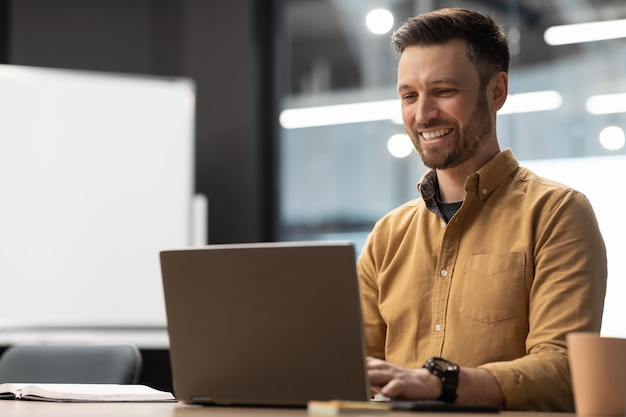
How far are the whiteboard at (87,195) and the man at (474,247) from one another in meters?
2.33

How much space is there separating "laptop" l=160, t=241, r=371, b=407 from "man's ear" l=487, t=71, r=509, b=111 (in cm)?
91

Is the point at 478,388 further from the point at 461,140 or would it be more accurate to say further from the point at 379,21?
the point at 379,21

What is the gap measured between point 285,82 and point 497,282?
344 centimetres

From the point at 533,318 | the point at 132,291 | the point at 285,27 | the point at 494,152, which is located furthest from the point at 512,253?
the point at 285,27

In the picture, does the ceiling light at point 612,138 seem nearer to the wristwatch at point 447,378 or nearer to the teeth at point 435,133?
the teeth at point 435,133

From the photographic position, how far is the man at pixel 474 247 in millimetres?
1909

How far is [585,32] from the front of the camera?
4.62 meters

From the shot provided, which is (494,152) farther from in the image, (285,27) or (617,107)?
(285,27)

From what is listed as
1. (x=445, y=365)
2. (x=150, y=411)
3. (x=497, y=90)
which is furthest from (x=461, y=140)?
(x=150, y=411)

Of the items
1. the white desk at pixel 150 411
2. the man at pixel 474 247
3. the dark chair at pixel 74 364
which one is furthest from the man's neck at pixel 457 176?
the dark chair at pixel 74 364

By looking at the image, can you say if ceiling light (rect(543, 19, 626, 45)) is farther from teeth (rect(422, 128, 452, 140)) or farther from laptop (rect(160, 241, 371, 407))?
laptop (rect(160, 241, 371, 407))

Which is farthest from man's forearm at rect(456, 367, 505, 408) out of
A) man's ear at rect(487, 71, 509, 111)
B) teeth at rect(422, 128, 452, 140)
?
man's ear at rect(487, 71, 509, 111)

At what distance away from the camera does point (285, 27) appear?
5320mm

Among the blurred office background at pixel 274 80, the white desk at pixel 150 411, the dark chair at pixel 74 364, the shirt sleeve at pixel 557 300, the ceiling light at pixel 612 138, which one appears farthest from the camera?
the blurred office background at pixel 274 80
